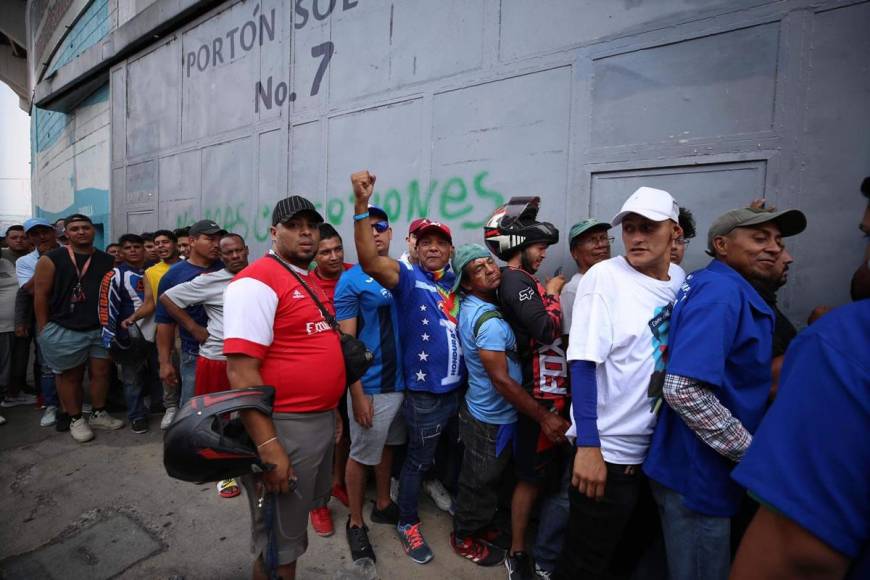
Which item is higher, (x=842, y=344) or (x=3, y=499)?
(x=842, y=344)

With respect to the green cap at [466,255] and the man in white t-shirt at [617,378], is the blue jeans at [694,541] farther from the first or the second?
the green cap at [466,255]

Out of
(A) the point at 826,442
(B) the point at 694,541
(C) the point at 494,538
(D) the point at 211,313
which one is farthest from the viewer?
(D) the point at 211,313

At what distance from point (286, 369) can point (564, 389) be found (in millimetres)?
1457

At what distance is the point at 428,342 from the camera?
2.60 meters

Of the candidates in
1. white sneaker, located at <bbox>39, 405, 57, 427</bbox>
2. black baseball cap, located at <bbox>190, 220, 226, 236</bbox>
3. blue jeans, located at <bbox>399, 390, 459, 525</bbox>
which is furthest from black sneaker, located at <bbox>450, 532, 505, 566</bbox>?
white sneaker, located at <bbox>39, 405, 57, 427</bbox>

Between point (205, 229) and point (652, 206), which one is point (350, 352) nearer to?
point (652, 206)

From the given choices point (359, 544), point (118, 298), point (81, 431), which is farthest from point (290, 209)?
point (81, 431)

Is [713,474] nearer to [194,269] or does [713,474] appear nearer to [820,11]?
[820,11]

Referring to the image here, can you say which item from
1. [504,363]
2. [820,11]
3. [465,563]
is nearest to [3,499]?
[465,563]

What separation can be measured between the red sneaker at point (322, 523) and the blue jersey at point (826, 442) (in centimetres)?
277

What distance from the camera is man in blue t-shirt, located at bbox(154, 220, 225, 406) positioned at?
3465mm

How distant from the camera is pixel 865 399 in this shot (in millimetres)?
672

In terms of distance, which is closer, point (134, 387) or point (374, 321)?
point (374, 321)

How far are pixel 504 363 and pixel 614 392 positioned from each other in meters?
0.62
